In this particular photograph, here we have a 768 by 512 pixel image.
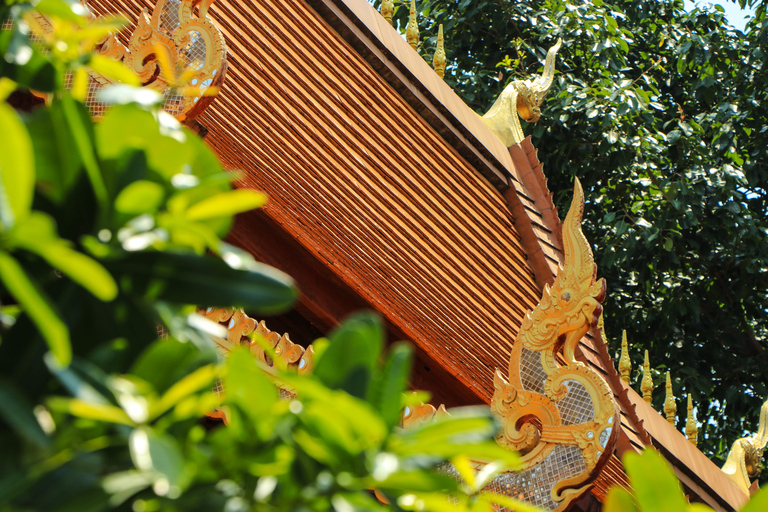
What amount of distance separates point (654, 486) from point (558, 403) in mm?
2406

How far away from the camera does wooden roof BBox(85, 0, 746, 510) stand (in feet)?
11.0

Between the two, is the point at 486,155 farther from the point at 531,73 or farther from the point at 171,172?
the point at 531,73

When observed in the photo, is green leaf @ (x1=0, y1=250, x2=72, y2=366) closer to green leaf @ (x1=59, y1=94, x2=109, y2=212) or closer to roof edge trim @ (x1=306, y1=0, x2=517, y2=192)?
green leaf @ (x1=59, y1=94, x2=109, y2=212)

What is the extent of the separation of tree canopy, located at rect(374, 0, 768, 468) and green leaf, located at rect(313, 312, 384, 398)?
8.05 metres

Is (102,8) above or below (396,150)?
below

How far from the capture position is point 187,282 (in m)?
0.57

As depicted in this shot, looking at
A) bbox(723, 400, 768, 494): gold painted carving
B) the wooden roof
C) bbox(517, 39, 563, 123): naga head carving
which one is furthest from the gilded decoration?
bbox(723, 400, 768, 494): gold painted carving

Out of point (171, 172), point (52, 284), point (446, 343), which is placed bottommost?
point (446, 343)

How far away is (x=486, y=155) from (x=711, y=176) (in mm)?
5173

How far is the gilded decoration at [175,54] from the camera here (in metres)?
2.62

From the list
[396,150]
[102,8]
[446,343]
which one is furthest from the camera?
[396,150]

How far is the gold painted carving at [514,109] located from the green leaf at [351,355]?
4.28 meters

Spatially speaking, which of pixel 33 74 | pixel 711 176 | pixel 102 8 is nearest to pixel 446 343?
pixel 102 8

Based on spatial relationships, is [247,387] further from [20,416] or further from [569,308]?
[569,308]
